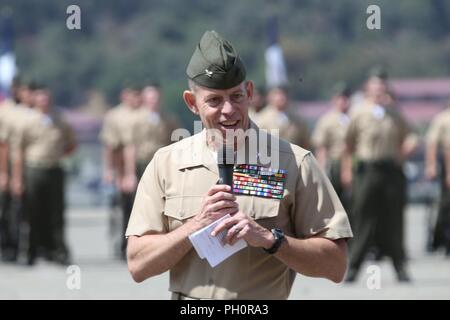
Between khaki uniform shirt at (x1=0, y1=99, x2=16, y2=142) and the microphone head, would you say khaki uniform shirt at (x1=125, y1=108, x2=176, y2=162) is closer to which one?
khaki uniform shirt at (x1=0, y1=99, x2=16, y2=142)

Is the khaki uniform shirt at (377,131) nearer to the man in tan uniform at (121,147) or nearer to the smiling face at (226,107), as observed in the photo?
the man in tan uniform at (121,147)

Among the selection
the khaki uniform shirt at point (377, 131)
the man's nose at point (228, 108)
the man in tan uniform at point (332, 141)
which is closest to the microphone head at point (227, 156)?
the man's nose at point (228, 108)

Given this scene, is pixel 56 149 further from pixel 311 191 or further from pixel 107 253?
pixel 311 191

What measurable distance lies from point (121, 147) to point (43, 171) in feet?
4.32

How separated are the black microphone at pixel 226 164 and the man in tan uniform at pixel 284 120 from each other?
10747 millimetres

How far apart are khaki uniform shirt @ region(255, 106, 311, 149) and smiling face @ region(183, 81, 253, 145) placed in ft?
35.4

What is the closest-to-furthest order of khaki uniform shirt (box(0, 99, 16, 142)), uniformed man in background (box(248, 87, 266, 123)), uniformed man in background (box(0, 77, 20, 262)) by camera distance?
uniformed man in background (box(248, 87, 266, 123)), khaki uniform shirt (box(0, 99, 16, 142)), uniformed man in background (box(0, 77, 20, 262))

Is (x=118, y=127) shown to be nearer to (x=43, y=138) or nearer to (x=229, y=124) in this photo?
(x=43, y=138)

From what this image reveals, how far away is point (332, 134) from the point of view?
17.7 metres

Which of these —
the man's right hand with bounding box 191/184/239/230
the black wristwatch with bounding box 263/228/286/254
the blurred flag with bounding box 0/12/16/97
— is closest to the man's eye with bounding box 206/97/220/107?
the man's right hand with bounding box 191/184/239/230

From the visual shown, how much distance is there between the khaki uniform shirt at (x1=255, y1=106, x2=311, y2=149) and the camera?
16094 mm

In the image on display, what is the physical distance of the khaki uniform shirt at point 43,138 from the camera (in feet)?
52.0

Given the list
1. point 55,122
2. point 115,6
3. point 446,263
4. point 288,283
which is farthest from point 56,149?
point 115,6
